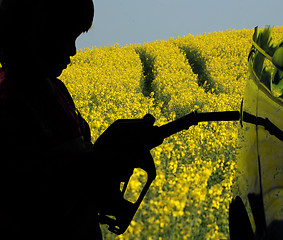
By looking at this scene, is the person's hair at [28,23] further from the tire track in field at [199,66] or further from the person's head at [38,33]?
the tire track in field at [199,66]

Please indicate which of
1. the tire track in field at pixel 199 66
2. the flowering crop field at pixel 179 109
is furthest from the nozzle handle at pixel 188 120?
the tire track in field at pixel 199 66

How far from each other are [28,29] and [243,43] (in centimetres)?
2180

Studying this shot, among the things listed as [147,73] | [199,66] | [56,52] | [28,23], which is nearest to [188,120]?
[56,52]

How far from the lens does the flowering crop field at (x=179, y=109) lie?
3.43 metres

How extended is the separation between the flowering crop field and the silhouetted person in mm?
1086

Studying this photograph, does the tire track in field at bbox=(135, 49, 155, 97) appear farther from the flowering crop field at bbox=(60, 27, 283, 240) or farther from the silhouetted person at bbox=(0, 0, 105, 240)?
the silhouetted person at bbox=(0, 0, 105, 240)

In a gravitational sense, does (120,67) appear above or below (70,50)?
below

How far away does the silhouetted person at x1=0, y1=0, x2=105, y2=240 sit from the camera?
1193 millimetres

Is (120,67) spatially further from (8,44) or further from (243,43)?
(8,44)

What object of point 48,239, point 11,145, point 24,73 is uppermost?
point 24,73

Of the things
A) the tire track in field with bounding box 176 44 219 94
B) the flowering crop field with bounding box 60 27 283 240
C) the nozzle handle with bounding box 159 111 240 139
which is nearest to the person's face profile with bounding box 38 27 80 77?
the nozzle handle with bounding box 159 111 240 139

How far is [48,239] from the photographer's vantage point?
4.46 ft

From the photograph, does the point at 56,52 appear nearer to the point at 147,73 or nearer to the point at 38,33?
the point at 38,33

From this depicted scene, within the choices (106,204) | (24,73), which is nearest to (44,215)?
(106,204)
